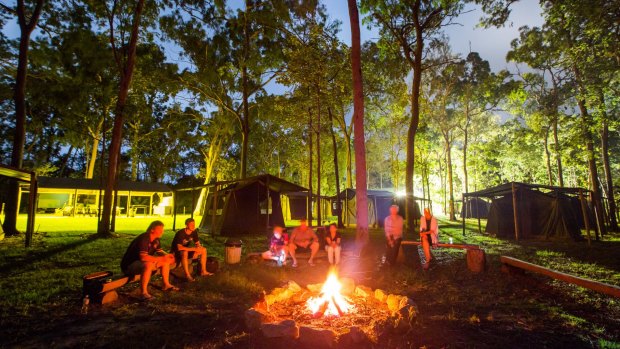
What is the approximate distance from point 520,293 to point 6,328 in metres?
7.80

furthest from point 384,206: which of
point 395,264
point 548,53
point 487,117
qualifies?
point 487,117

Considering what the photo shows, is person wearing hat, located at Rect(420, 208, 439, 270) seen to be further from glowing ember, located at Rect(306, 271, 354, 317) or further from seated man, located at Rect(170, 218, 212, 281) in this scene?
seated man, located at Rect(170, 218, 212, 281)

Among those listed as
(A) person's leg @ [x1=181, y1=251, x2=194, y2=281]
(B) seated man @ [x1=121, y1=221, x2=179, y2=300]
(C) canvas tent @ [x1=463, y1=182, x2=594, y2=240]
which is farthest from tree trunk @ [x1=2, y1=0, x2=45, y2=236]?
(C) canvas tent @ [x1=463, y1=182, x2=594, y2=240]

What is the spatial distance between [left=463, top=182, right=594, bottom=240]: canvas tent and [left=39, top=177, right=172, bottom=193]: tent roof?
2844 cm

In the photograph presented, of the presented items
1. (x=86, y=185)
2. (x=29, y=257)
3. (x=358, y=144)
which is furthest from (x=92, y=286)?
(x=86, y=185)

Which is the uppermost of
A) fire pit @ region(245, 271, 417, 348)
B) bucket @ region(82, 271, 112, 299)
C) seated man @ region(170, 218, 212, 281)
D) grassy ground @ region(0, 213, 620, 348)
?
seated man @ region(170, 218, 212, 281)

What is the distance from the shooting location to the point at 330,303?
4.38 m

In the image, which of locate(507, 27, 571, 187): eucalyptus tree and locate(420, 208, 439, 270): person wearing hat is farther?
locate(507, 27, 571, 187): eucalyptus tree

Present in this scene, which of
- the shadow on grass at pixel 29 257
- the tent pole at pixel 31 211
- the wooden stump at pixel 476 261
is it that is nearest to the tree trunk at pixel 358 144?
the wooden stump at pixel 476 261

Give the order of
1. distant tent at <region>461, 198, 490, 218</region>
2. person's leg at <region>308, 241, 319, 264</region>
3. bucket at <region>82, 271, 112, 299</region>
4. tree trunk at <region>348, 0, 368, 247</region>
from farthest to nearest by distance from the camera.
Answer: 1. distant tent at <region>461, 198, 490, 218</region>
2. person's leg at <region>308, 241, 319, 264</region>
3. tree trunk at <region>348, 0, 368, 247</region>
4. bucket at <region>82, 271, 112, 299</region>

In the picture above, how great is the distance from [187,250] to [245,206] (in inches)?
333

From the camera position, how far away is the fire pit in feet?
10.8

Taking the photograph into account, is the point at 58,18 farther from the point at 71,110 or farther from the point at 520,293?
the point at 520,293

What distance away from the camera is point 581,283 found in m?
4.50
